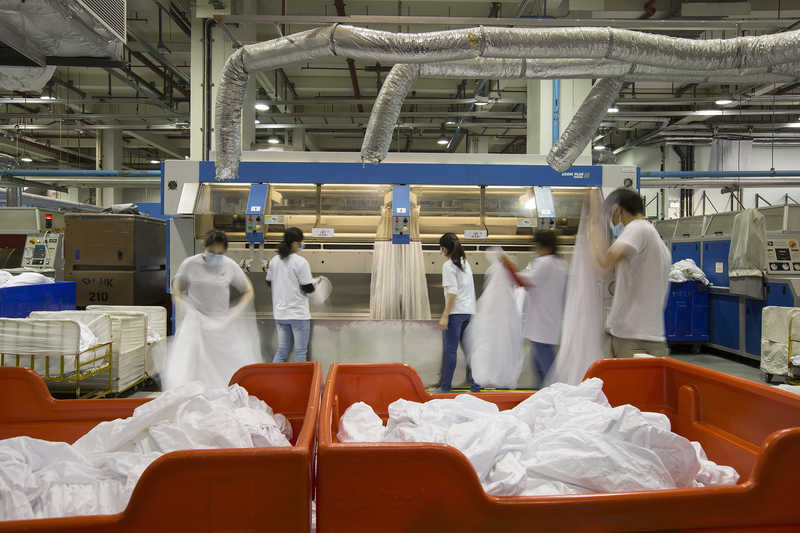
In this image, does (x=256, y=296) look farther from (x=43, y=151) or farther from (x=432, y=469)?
(x=43, y=151)

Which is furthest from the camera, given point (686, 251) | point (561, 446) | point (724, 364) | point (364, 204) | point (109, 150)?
point (109, 150)

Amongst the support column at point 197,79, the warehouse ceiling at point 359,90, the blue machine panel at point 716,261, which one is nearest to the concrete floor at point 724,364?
the blue machine panel at point 716,261

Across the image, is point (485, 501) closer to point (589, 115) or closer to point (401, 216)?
point (589, 115)

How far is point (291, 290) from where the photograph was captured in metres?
3.75

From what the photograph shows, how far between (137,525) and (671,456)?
4.26 ft

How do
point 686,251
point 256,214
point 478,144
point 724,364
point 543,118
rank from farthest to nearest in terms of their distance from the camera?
point 478,144
point 686,251
point 543,118
point 724,364
point 256,214

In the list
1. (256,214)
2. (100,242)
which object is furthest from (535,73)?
(100,242)

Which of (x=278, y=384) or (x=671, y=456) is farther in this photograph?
(x=278, y=384)

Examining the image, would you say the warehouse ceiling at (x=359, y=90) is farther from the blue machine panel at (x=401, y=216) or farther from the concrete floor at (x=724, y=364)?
the concrete floor at (x=724, y=364)

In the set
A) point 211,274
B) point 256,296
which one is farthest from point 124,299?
point 211,274

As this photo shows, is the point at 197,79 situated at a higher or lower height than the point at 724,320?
higher

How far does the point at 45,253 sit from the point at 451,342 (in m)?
6.19

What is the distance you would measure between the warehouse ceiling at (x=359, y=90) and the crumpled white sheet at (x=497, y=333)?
250 cm

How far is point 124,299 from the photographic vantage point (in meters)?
5.55
